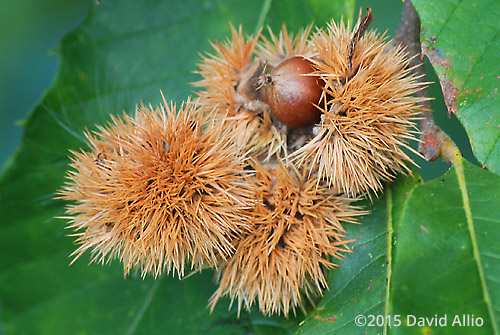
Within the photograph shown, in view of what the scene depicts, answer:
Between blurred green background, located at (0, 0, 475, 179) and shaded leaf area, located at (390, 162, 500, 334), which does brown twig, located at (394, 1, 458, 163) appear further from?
blurred green background, located at (0, 0, 475, 179)

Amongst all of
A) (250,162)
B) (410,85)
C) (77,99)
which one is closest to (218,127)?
(250,162)

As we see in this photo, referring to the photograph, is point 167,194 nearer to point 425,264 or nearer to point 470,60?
point 425,264

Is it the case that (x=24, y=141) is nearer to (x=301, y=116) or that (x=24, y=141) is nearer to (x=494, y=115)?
(x=301, y=116)

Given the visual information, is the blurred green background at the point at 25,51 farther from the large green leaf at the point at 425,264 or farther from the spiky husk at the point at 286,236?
the large green leaf at the point at 425,264

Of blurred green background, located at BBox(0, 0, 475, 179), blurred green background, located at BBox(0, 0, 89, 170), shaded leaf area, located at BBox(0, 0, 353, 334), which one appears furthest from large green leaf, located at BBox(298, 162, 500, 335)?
blurred green background, located at BBox(0, 0, 89, 170)

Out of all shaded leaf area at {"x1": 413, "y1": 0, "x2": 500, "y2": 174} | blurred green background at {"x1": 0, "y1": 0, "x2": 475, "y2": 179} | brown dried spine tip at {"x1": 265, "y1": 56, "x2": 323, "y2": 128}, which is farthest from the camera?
blurred green background at {"x1": 0, "y1": 0, "x2": 475, "y2": 179}

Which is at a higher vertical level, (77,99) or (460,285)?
(460,285)

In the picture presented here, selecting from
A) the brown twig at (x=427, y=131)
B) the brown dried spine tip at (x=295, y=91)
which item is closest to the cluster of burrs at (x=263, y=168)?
the brown dried spine tip at (x=295, y=91)
